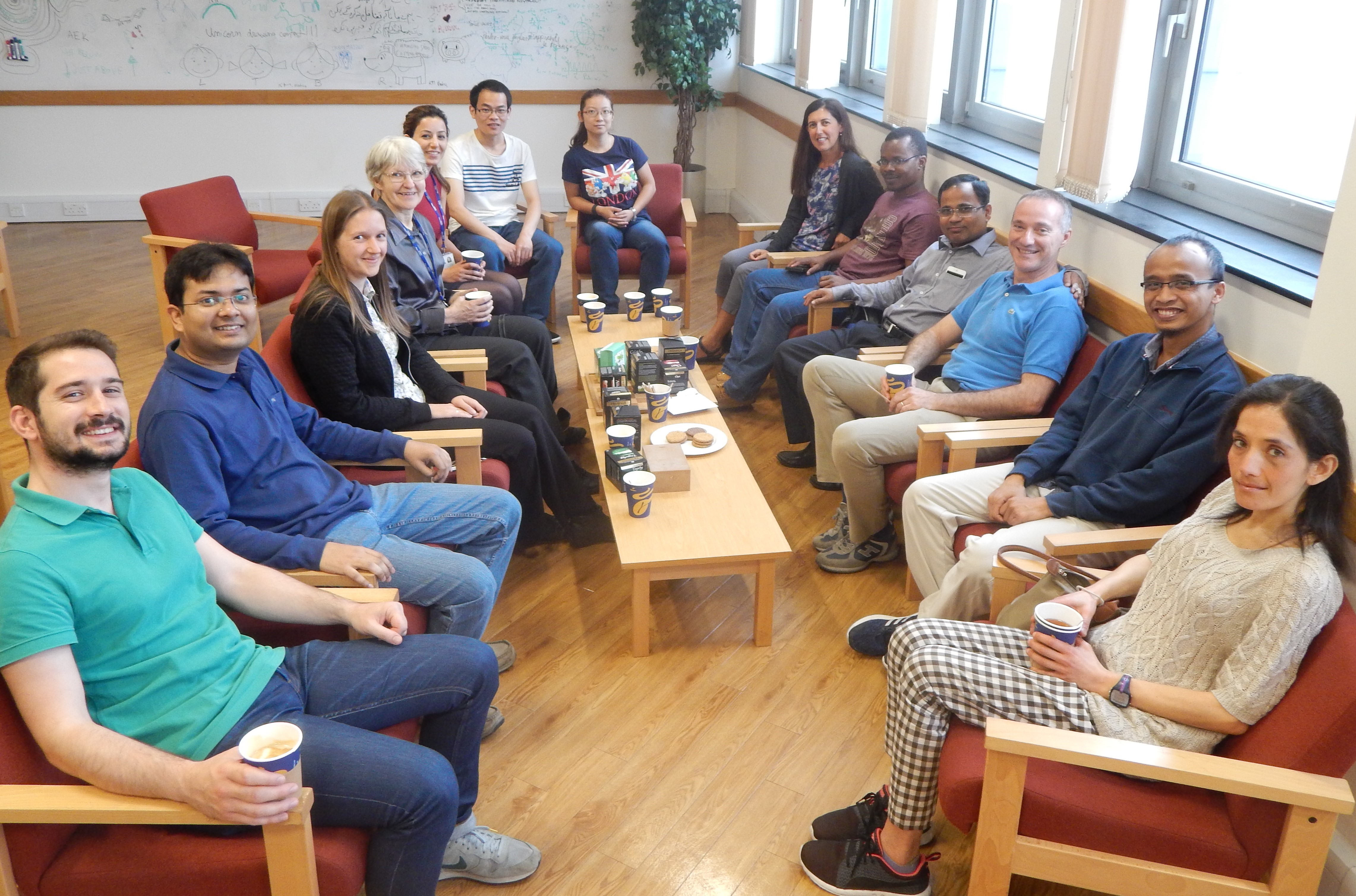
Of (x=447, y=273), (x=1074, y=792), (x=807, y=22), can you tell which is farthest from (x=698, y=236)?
(x=1074, y=792)

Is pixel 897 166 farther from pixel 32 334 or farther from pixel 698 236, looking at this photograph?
pixel 32 334

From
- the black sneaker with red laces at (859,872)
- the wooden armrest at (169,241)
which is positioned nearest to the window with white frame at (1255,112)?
the black sneaker with red laces at (859,872)

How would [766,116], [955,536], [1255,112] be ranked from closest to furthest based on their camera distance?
1. [955,536]
2. [1255,112]
3. [766,116]

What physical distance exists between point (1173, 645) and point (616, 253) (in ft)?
12.0

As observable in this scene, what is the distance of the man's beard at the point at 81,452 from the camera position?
62.5 inches

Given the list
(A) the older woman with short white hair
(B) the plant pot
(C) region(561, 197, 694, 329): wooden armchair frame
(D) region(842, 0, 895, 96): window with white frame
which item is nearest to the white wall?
(D) region(842, 0, 895, 96): window with white frame

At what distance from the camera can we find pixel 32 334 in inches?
203

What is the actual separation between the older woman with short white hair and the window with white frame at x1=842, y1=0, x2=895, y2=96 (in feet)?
9.32

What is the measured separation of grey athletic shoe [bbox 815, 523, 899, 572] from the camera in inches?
126

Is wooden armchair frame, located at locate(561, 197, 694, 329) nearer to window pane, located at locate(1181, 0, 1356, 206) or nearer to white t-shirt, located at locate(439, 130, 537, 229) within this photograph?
white t-shirt, located at locate(439, 130, 537, 229)

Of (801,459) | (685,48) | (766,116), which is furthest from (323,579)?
(685,48)

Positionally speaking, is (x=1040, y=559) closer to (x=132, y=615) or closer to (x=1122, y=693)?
(x=1122, y=693)

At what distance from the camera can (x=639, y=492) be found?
273 cm

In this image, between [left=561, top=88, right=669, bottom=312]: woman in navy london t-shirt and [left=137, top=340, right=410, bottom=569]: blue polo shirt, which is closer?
[left=137, top=340, right=410, bottom=569]: blue polo shirt
